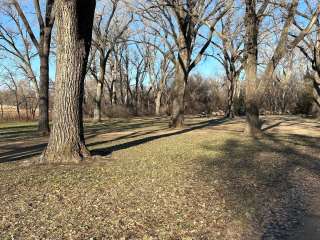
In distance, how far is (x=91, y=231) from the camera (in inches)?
189

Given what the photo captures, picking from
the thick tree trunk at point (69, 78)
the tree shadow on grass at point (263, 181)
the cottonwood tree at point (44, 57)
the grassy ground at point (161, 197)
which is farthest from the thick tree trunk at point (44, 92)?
the thick tree trunk at point (69, 78)

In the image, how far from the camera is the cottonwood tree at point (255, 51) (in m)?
16.4

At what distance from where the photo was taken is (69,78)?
9352 millimetres

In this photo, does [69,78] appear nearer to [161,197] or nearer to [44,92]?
[161,197]

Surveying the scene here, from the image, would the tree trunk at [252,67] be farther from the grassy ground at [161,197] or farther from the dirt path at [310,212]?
the dirt path at [310,212]

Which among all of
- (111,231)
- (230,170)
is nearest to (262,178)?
(230,170)

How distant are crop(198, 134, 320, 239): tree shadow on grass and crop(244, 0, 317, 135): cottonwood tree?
334 cm

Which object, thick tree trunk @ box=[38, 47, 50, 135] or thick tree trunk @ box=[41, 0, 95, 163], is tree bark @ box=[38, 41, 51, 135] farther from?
thick tree trunk @ box=[41, 0, 95, 163]

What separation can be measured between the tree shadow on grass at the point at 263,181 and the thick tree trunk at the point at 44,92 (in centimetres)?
845

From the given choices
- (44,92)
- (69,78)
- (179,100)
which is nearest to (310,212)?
(69,78)

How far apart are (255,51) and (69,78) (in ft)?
33.5

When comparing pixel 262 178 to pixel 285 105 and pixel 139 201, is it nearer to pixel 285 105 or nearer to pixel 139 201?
pixel 139 201

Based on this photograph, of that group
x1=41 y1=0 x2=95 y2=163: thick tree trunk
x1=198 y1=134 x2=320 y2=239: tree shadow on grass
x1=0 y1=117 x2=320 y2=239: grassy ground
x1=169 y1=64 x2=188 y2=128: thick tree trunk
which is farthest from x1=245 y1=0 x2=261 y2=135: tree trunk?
x1=41 y1=0 x2=95 y2=163: thick tree trunk

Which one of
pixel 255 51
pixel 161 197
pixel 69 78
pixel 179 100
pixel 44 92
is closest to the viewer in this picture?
pixel 161 197
